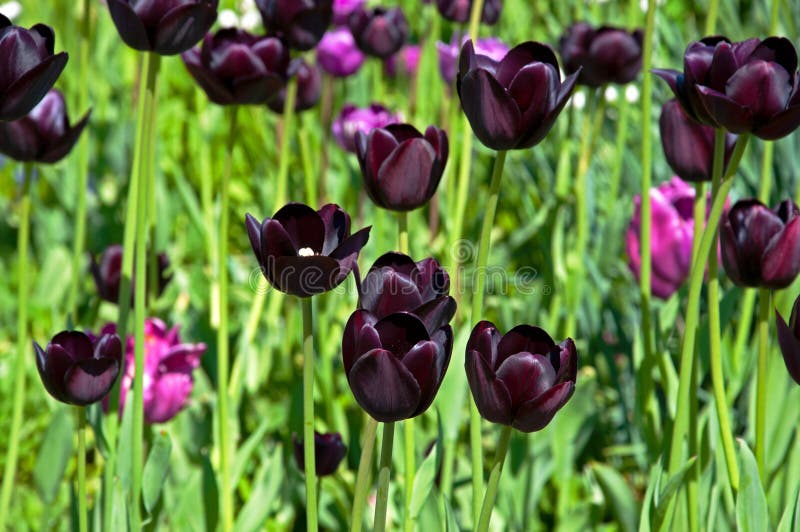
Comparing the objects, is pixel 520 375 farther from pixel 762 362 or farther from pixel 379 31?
pixel 379 31

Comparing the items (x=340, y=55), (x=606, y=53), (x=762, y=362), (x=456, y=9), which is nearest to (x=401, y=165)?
(x=762, y=362)

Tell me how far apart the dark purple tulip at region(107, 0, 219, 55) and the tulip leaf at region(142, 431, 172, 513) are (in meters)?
0.34

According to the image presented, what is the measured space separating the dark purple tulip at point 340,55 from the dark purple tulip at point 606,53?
66 centimetres

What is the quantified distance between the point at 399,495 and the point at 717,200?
1.84ft

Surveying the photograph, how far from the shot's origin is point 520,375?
60 cm

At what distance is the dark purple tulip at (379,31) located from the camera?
153cm

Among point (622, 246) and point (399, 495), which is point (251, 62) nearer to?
point (399, 495)

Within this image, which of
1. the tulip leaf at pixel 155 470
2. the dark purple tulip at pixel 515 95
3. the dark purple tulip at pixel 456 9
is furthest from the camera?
the dark purple tulip at pixel 456 9

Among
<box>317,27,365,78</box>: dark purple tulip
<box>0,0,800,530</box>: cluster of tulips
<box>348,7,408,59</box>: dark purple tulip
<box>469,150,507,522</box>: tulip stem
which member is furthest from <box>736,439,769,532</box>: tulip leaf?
<box>317,27,365,78</box>: dark purple tulip

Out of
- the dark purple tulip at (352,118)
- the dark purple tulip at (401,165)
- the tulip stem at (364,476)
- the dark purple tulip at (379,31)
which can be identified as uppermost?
the dark purple tulip at (379,31)

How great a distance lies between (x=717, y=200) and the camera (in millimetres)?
717

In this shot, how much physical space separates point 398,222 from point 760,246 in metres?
0.30

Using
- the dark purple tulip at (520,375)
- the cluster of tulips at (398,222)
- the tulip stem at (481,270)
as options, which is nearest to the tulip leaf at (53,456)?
the cluster of tulips at (398,222)

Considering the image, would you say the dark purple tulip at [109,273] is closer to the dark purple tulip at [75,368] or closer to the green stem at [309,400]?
the dark purple tulip at [75,368]
